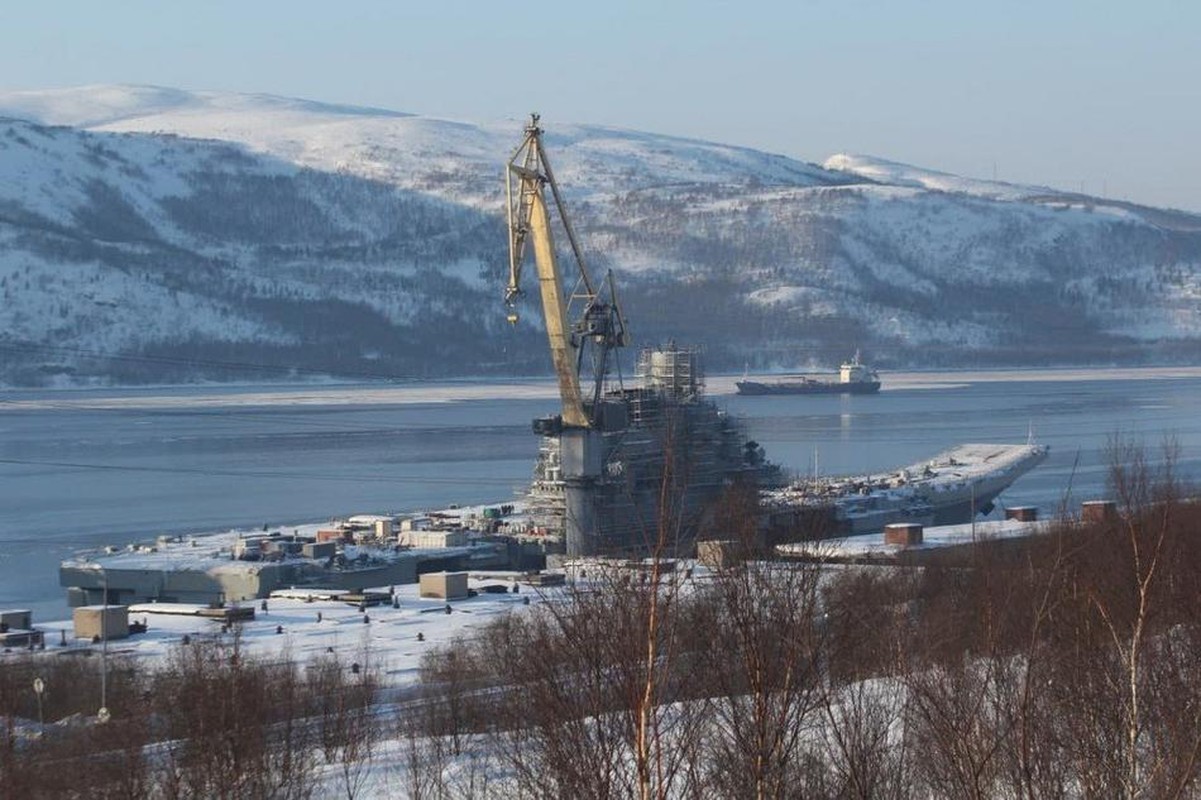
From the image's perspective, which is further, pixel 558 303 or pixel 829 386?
pixel 829 386

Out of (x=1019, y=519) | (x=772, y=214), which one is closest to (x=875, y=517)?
(x=1019, y=519)

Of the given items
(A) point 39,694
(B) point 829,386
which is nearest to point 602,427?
(A) point 39,694

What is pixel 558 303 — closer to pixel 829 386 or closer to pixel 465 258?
pixel 829 386

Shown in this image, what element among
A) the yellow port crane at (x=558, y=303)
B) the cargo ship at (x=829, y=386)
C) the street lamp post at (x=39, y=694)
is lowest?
the cargo ship at (x=829, y=386)

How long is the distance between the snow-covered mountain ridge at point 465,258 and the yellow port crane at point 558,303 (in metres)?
63.4

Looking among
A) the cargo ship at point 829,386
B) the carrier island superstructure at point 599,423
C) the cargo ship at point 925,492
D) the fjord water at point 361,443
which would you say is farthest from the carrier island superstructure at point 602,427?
the cargo ship at point 829,386

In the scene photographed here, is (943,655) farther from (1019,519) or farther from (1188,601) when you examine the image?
(1019,519)

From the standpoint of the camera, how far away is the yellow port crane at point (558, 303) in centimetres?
2864

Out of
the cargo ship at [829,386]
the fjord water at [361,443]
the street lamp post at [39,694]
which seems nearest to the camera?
the street lamp post at [39,694]

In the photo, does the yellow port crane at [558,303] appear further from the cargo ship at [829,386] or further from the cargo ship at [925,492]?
the cargo ship at [829,386]

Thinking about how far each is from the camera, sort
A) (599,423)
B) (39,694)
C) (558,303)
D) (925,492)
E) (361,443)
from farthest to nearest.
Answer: (361,443)
(925,492)
(558,303)
(599,423)
(39,694)

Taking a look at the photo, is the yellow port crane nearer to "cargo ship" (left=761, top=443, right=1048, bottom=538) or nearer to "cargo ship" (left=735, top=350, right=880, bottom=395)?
"cargo ship" (left=761, top=443, right=1048, bottom=538)

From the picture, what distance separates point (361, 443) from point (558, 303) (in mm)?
28885

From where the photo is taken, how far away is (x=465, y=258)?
403 ft
